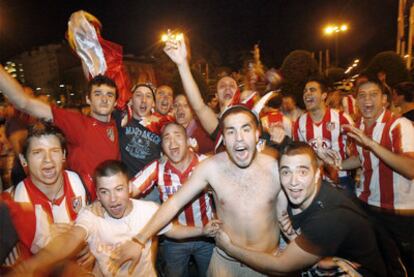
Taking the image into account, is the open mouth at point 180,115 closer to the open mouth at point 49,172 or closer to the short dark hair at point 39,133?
the short dark hair at point 39,133

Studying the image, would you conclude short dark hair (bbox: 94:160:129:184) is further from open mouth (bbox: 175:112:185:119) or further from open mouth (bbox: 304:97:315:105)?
open mouth (bbox: 304:97:315:105)

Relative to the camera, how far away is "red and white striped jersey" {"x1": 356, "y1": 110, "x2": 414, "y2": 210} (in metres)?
3.79

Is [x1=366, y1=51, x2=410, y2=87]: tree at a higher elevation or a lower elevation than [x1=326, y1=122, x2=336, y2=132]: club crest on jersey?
higher

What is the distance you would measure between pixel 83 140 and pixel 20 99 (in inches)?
31.7

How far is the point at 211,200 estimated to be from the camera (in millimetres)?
4129

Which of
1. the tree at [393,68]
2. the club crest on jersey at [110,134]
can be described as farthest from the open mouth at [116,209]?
the tree at [393,68]

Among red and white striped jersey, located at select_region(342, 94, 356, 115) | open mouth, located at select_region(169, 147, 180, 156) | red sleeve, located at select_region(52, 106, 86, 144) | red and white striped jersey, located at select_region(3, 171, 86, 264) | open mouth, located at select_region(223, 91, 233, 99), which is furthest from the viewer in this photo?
red and white striped jersey, located at select_region(342, 94, 356, 115)

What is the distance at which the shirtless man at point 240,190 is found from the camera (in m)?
3.01

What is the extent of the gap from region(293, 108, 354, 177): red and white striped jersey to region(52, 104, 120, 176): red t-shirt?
11.0ft

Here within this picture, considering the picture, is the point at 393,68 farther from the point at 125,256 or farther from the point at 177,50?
the point at 125,256

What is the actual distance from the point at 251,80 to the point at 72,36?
142 inches

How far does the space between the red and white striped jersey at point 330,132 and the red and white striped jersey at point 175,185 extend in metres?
2.37

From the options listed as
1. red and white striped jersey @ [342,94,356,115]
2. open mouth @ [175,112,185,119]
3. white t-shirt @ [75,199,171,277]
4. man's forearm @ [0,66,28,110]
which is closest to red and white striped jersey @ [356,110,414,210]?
open mouth @ [175,112,185,119]

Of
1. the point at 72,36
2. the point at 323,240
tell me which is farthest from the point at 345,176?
the point at 72,36
